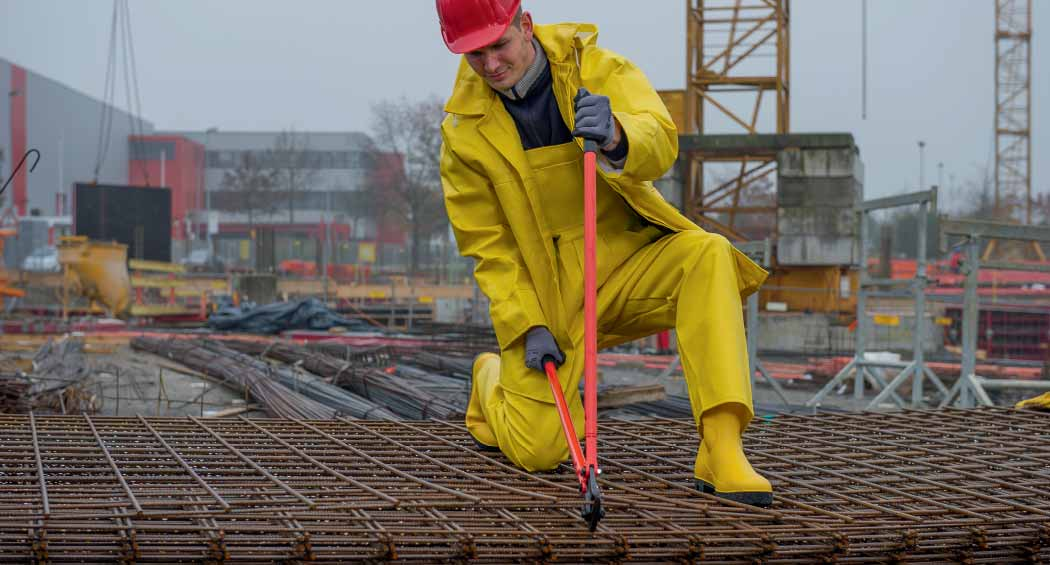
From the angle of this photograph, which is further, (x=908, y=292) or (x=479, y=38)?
(x=908, y=292)

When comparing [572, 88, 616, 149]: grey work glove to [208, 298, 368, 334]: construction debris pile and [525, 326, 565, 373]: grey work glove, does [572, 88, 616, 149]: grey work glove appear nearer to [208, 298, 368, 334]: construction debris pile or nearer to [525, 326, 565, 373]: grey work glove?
[525, 326, 565, 373]: grey work glove

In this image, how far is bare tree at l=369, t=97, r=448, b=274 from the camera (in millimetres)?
39594

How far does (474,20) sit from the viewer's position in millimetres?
3156

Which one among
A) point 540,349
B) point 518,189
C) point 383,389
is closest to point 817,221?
point 383,389

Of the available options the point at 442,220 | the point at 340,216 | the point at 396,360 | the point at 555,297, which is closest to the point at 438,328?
the point at 396,360

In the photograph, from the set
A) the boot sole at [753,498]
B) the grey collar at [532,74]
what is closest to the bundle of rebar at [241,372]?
the grey collar at [532,74]

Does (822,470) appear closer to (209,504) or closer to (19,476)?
(209,504)

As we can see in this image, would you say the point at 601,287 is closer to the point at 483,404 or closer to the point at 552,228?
the point at 552,228

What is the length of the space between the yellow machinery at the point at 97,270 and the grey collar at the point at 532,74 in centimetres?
1438

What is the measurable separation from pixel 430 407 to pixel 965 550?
4334mm

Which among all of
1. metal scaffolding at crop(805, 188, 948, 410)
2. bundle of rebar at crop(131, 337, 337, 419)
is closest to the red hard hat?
bundle of rebar at crop(131, 337, 337, 419)

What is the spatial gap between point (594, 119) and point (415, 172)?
3759 centimetres

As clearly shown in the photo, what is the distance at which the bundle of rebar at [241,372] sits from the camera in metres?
6.80

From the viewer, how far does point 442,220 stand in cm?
4078
